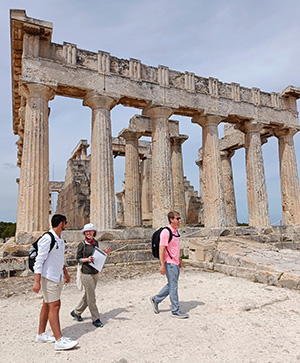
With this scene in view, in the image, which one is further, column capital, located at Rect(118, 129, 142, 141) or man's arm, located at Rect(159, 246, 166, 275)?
column capital, located at Rect(118, 129, 142, 141)

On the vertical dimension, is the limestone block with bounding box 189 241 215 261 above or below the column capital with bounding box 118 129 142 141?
below

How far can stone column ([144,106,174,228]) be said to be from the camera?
13586mm

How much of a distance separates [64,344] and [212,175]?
1234 centimetres

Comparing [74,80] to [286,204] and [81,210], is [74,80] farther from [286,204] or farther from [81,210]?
[286,204]

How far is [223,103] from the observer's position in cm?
1606

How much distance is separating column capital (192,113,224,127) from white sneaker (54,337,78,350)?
13.3 meters

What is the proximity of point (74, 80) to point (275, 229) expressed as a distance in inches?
507

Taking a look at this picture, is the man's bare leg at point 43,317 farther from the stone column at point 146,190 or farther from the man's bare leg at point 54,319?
the stone column at point 146,190

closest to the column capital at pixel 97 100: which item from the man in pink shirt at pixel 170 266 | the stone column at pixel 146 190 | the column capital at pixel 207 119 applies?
the column capital at pixel 207 119

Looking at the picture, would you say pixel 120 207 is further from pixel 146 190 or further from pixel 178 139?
pixel 178 139

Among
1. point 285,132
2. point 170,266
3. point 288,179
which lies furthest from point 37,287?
point 285,132

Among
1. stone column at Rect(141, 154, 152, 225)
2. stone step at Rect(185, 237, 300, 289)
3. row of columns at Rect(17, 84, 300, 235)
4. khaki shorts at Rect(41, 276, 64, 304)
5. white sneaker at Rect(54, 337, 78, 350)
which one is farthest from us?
stone column at Rect(141, 154, 152, 225)

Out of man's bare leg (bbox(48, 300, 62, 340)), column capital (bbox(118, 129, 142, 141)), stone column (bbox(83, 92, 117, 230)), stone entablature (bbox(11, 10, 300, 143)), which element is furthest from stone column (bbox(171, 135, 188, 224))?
man's bare leg (bbox(48, 300, 62, 340))

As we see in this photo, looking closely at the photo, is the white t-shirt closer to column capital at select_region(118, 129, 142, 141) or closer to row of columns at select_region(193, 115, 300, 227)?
row of columns at select_region(193, 115, 300, 227)
